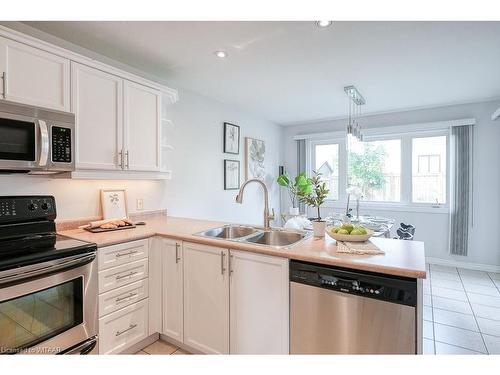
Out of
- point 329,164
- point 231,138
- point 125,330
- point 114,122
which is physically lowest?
point 125,330

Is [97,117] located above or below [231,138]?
below

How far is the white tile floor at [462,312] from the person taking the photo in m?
2.22

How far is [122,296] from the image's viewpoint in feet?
6.37

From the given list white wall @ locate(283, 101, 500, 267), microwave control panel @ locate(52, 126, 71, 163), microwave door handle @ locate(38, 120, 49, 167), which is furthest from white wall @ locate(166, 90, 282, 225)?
white wall @ locate(283, 101, 500, 267)

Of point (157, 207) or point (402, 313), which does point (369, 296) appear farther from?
point (157, 207)

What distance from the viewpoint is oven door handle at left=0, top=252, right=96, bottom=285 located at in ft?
4.39

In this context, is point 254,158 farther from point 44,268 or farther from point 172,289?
point 44,268

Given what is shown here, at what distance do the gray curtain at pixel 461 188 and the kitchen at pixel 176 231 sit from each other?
619mm

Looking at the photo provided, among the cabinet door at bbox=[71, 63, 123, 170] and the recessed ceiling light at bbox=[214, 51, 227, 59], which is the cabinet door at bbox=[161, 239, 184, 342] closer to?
the cabinet door at bbox=[71, 63, 123, 170]

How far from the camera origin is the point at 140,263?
205 cm

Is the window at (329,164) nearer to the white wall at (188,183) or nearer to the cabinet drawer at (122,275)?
the white wall at (188,183)

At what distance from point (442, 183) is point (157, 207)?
13.9 feet

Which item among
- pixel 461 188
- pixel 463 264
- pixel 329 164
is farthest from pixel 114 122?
pixel 463 264

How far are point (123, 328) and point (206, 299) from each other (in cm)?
63
